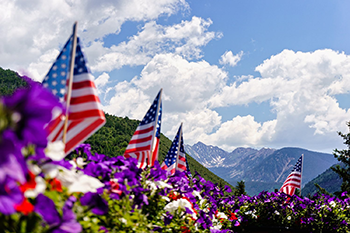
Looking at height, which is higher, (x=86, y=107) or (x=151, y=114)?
(x=151, y=114)

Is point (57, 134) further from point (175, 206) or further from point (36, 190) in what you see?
point (175, 206)

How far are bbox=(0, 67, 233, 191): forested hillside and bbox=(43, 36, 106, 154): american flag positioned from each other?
37.5 meters

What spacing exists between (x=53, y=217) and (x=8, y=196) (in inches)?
14.4

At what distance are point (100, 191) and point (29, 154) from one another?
1109mm

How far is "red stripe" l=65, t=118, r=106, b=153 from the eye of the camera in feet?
10.2

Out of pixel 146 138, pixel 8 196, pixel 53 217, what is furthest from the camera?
pixel 146 138

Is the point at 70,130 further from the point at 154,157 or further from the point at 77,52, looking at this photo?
the point at 154,157

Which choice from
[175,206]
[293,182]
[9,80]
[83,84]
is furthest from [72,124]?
[9,80]

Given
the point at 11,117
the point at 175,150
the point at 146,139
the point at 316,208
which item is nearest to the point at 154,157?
the point at 146,139

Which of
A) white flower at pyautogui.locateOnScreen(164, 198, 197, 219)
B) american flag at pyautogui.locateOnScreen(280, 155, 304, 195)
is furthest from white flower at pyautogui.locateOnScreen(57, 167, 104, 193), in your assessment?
american flag at pyautogui.locateOnScreen(280, 155, 304, 195)

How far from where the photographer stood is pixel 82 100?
3.26m

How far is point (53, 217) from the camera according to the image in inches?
65.7

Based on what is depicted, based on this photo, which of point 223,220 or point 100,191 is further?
point 223,220

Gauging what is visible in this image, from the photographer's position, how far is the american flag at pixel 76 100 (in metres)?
3.13
